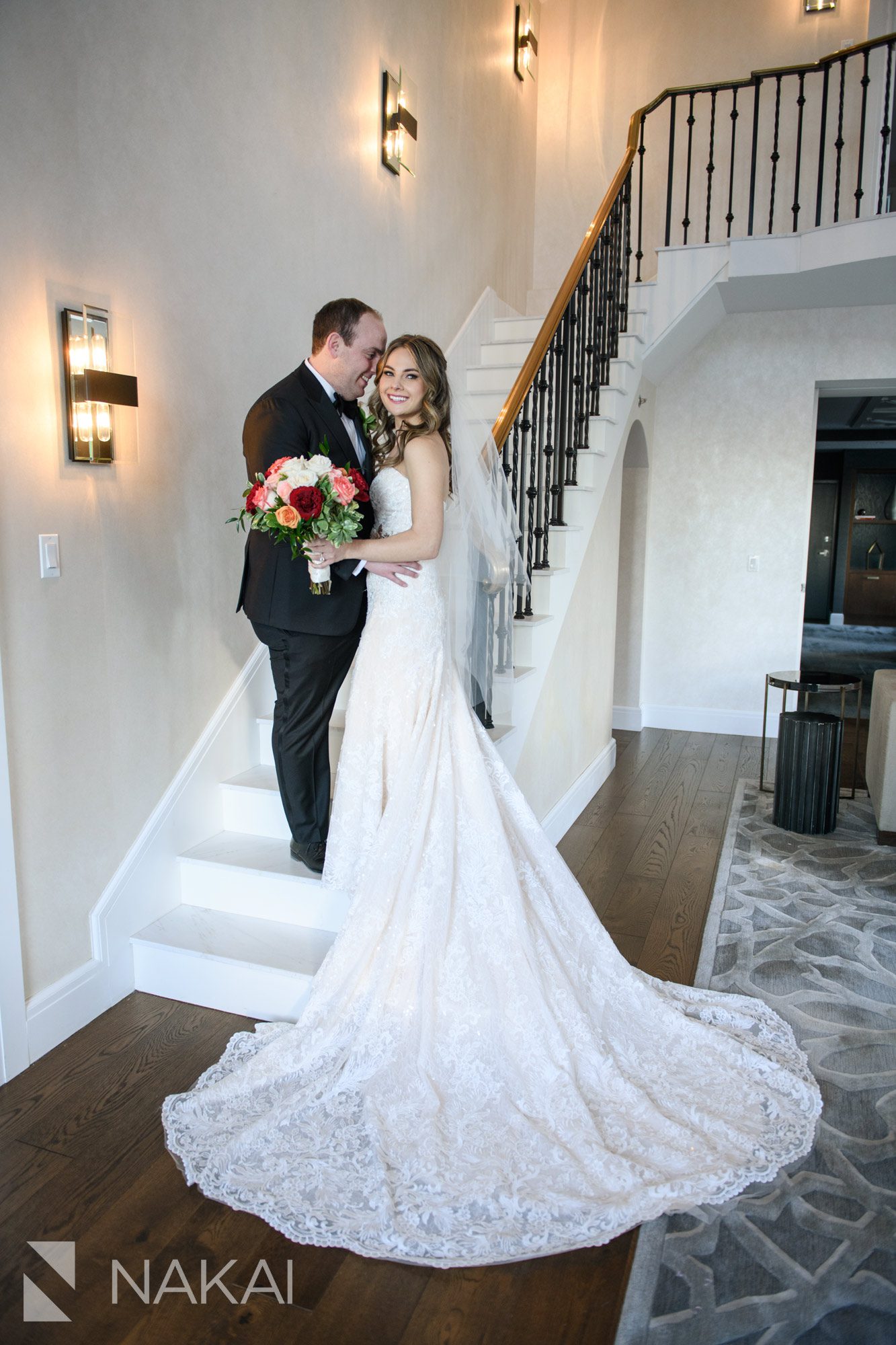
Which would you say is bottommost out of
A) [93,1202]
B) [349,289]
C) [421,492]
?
[93,1202]

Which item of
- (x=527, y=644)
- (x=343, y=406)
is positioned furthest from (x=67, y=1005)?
(x=527, y=644)

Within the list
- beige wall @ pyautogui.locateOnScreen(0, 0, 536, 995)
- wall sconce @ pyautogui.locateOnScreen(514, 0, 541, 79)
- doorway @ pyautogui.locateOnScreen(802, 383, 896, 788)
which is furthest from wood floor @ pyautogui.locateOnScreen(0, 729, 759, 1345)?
doorway @ pyautogui.locateOnScreen(802, 383, 896, 788)

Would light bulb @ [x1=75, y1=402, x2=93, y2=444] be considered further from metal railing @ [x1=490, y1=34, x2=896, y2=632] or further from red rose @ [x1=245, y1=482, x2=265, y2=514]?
metal railing @ [x1=490, y1=34, x2=896, y2=632]

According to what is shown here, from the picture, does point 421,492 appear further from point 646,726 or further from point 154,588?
point 646,726

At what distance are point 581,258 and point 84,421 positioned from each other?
282 cm

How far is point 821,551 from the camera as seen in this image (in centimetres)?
1572

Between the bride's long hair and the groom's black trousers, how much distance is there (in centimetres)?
55

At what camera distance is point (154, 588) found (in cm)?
310

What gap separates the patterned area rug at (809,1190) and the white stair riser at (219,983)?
1.21m

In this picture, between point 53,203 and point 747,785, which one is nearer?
point 53,203

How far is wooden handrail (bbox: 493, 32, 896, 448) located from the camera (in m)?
3.60

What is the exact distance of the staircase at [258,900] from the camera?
112 inches

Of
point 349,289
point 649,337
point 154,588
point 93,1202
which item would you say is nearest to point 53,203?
point 154,588

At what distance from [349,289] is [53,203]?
205cm
